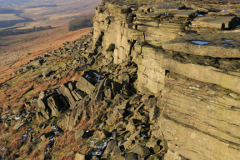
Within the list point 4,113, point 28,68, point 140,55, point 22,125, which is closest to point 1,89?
point 28,68

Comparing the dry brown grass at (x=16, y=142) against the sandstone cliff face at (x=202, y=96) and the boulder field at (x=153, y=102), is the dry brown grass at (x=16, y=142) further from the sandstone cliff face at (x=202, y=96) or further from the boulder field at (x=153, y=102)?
the sandstone cliff face at (x=202, y=96)

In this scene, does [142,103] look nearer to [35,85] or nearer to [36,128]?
[36,128]

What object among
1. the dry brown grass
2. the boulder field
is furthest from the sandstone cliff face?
the dry brown grass

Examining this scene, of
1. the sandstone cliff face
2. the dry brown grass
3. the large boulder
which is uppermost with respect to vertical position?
the sandstone cliff face

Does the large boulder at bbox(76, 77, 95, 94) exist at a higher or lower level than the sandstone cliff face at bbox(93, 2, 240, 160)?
lower

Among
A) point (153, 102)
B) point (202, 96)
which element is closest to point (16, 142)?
point (153, 102)

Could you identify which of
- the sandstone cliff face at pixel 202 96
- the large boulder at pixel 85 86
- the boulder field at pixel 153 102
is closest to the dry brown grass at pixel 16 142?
the boulder field at pixel 153 102

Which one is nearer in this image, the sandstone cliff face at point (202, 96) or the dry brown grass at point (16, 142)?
the sandstone cliff face at point (202, 96)

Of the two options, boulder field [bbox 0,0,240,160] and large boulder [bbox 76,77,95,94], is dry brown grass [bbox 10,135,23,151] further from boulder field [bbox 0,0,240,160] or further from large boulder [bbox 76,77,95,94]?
large boulder [bbox 76,77,95,94]

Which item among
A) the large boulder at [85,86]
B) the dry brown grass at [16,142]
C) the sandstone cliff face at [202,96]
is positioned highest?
the sandstone cliff face at [202,96]
